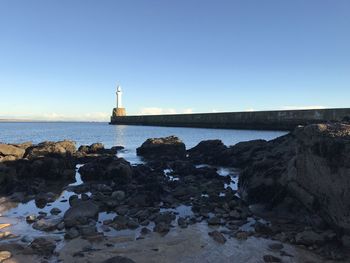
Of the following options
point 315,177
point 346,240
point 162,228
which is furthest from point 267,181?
point 346,240

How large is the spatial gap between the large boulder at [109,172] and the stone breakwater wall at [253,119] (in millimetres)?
33122

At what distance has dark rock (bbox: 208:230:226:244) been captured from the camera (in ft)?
30.0

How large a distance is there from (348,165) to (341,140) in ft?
2.00

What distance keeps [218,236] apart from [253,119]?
229 ft

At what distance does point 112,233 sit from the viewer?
9789mm

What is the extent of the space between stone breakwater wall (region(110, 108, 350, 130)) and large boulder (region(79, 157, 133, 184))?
3312 centimetres

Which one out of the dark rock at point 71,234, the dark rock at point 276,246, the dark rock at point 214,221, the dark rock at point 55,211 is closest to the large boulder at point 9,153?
the dark rock at point 55,211

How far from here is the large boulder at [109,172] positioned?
17.3 m

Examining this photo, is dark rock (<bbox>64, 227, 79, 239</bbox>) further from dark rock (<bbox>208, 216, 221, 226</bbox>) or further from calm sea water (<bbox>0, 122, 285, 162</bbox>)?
calm sea water (<bbox>0, 122, 285, 162</bbox>)

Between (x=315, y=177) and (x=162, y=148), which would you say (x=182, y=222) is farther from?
(x=162, y=148)

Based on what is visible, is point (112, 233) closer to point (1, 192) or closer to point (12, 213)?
point (12, 213)

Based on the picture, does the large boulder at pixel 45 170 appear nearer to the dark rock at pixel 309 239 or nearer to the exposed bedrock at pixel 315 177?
the exposed bedrock at pixel 315 177

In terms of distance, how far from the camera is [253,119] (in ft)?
255

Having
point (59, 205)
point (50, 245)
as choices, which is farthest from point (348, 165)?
point (59, 205)
